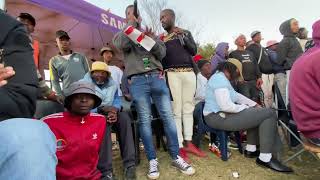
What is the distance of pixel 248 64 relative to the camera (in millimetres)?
6676

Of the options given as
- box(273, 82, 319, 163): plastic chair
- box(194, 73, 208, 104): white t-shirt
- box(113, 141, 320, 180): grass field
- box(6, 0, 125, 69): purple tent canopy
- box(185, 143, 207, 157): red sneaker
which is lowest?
box(113, 141, 320, 180): grass field

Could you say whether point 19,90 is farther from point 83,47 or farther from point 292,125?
point 83,47

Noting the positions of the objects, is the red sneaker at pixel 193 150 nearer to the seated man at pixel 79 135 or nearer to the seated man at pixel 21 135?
the seated man at pixel 79 135

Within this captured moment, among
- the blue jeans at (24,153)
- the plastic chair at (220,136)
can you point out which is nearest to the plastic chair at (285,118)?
the plastic chair at (220,136)

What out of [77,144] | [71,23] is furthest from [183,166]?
[71,23]

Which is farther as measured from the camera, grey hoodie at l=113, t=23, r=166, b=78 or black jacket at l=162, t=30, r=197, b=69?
black jacket at l=162, t=30, r=197, b=69

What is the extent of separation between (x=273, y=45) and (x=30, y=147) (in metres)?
7.82

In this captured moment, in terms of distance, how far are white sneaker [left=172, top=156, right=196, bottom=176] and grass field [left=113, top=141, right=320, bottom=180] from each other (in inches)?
2.0

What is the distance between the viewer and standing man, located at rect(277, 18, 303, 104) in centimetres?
642

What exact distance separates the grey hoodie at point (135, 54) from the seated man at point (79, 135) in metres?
0.93

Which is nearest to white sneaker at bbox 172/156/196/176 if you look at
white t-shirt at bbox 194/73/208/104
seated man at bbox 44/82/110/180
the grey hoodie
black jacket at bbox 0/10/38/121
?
seated man at bbox 44/82/110/180

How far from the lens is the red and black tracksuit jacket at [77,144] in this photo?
2.97m

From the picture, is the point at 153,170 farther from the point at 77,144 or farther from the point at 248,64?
the point at 248,64

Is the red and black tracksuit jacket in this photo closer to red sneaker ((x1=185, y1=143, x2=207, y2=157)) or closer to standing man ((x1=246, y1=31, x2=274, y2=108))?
red sneaker ((x1=185, y1=143, x2=207, y2=157))
